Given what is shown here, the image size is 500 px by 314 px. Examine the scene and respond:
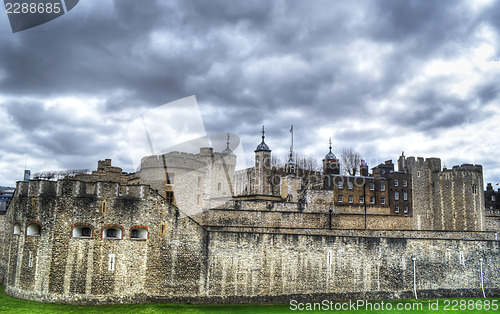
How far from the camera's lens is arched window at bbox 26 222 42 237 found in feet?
74.8

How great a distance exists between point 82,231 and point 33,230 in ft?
10.5

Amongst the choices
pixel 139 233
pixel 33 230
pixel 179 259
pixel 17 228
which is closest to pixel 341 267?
pixel 179 259

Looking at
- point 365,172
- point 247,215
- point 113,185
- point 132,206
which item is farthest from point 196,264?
point 365,172

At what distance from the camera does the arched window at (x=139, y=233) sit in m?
22.7

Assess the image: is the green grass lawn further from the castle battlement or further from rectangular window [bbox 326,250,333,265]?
the castle battlement

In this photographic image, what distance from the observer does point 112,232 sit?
22.6 m

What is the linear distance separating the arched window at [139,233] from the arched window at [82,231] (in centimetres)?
222

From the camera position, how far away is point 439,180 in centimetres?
4250

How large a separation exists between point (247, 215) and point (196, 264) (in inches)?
342

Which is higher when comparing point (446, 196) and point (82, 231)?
point (446, 196)

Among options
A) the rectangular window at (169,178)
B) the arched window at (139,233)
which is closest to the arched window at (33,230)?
the arched window at (139,233)

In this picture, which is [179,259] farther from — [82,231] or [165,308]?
[82,231]

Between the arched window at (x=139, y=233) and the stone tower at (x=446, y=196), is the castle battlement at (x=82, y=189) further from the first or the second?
the stone tower at (x=446, y=196)

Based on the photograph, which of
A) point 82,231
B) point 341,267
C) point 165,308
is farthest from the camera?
point 341,267
